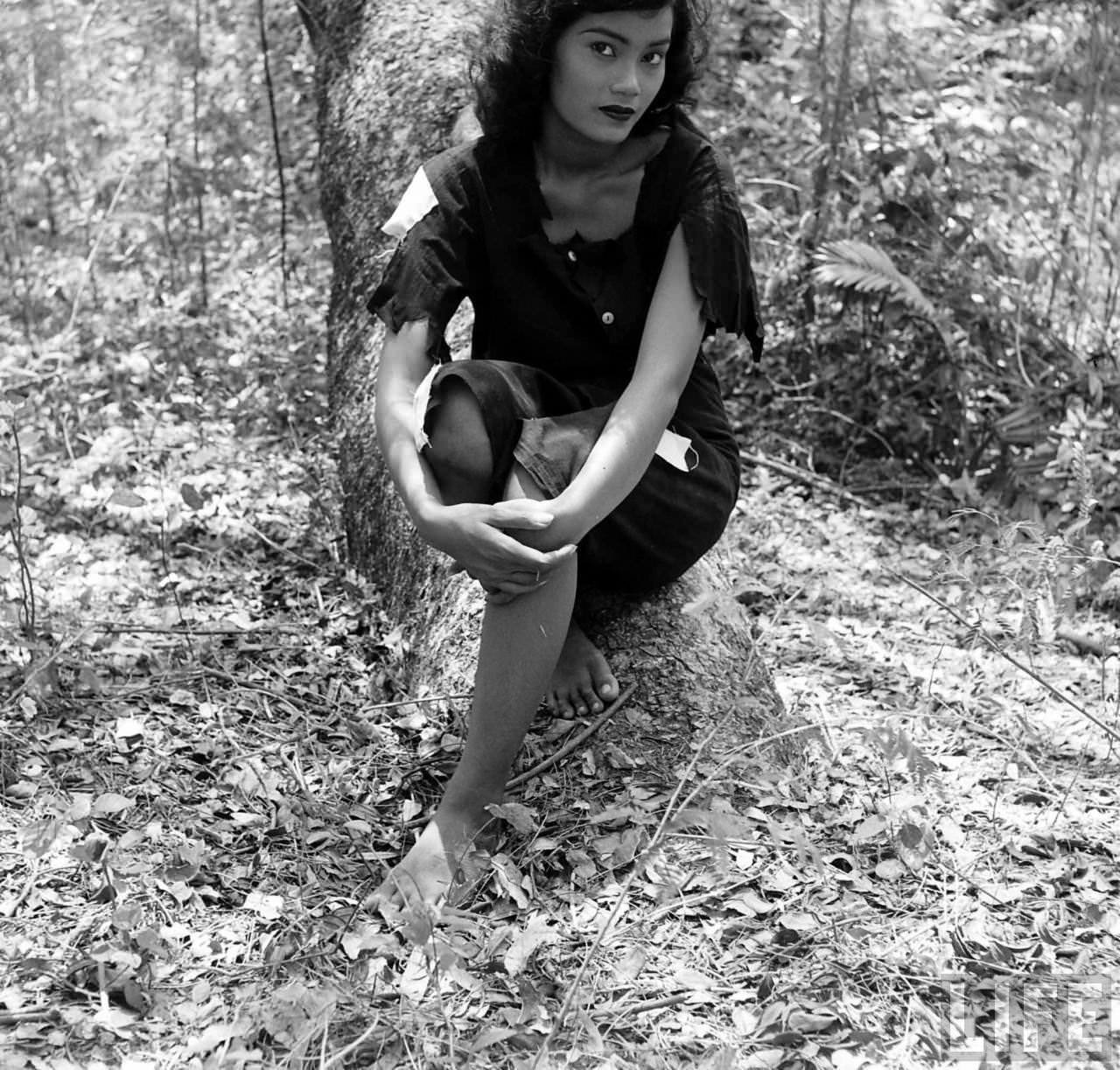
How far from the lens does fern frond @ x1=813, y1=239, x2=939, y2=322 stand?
3994mm

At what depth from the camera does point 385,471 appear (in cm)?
329

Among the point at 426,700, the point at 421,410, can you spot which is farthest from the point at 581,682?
the point at 421,410

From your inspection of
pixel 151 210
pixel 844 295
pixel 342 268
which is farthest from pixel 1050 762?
pixel 151 210

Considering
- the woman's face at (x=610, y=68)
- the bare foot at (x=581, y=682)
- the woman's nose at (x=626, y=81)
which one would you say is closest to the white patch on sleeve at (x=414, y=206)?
the woman's face at (x=610, y=68)

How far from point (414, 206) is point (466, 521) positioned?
2.37 feet

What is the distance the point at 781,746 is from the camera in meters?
2.57

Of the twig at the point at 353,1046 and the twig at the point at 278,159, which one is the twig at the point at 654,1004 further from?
the twig at the point at 278,159

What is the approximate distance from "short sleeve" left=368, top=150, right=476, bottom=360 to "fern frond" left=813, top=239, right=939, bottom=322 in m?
1.76

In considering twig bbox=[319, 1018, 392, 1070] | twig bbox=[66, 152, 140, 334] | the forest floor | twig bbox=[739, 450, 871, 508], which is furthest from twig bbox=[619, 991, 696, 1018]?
twig bbox=[66, 152, 140, 334]

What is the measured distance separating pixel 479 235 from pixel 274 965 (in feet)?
4.58

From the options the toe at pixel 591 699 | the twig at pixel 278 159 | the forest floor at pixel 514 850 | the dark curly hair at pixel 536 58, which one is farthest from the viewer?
the twig at pixel 278 159

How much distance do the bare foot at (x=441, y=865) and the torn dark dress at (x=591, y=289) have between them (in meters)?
0.57

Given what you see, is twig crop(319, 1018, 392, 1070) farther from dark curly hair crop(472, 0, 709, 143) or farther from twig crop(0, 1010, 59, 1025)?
dark curly hair crop(472, 0, 709, 143)

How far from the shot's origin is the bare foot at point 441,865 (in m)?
Result: 2.15
